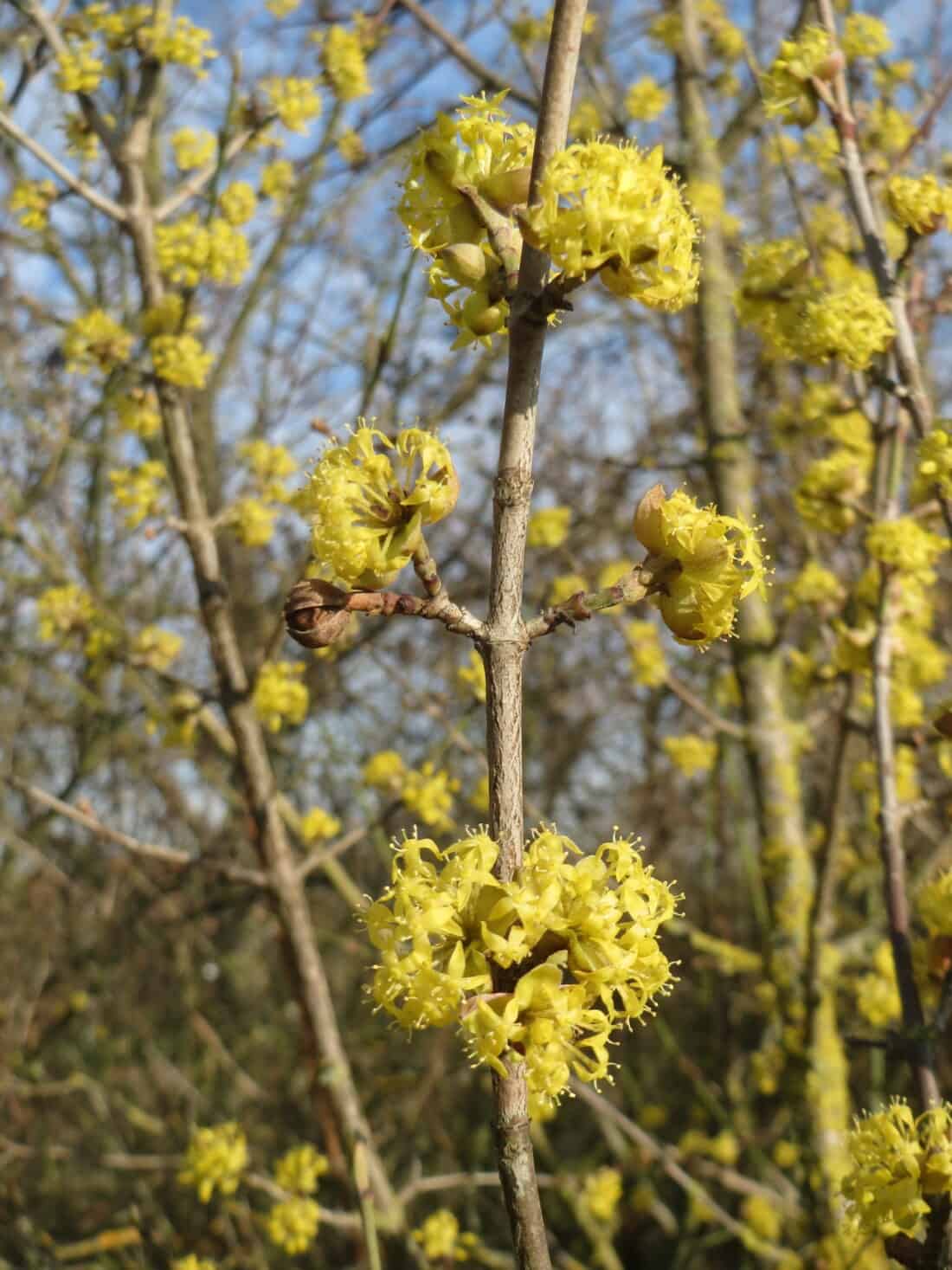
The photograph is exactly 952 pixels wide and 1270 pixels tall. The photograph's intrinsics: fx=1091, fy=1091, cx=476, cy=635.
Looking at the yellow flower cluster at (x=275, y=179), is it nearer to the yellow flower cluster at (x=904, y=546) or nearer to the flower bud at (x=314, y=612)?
the yellow flower cluster at (x=904, y=546)

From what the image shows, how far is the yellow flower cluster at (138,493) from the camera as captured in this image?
3438 millimetres

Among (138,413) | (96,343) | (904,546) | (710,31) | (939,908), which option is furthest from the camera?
(710,31)

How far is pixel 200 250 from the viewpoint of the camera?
10.6 feet

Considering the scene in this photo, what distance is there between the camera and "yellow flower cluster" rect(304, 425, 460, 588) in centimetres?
134

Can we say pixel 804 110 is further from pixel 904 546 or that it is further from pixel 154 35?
pixel 154 35

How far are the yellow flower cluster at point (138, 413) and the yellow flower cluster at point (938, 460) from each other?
7.54ft

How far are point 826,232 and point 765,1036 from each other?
3.62m

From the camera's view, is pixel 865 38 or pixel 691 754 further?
pixel 691 754

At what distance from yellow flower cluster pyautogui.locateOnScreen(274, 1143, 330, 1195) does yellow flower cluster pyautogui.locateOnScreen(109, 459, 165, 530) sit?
6.82ft

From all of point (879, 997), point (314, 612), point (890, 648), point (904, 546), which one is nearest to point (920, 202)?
point (904, 546)

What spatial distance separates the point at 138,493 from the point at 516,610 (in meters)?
2.47

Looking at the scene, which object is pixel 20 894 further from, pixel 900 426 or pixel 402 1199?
pixel 900 426

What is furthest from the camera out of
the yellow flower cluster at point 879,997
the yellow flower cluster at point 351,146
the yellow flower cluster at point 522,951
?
the yellow flower cluster at point 351,146

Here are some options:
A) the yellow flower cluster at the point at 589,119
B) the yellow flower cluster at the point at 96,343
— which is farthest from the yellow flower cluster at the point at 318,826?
the yellow flower cluster at the point at 589,119
